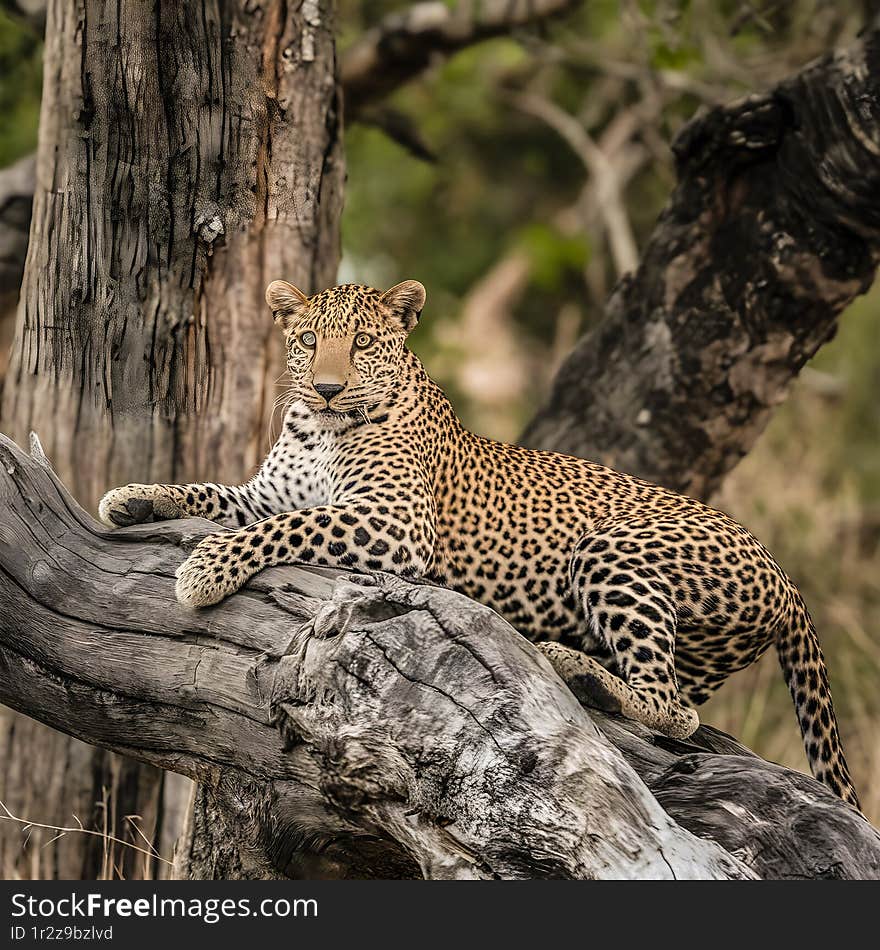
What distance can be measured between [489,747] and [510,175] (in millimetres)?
28964

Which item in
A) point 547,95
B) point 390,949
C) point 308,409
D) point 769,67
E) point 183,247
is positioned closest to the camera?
point 390,949

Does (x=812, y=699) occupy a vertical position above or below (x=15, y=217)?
below

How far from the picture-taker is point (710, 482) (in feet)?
29.2

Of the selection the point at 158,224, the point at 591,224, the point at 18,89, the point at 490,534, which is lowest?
the point at 490,534

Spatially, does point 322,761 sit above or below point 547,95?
below

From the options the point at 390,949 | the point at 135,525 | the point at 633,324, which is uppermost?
the point at 633,324

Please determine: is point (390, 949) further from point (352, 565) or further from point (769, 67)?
point (769, 67)

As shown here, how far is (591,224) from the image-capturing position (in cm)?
2809

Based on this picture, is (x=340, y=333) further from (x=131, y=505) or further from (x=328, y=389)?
(x=131, y=505)

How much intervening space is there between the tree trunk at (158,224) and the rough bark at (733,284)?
2.66 metres

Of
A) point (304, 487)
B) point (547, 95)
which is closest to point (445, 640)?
point (304, 487)

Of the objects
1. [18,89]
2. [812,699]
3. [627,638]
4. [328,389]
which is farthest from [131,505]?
[18,89]

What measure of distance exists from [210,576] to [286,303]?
1244 millimetres

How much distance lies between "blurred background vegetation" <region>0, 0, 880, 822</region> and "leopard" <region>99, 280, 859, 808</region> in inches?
151
